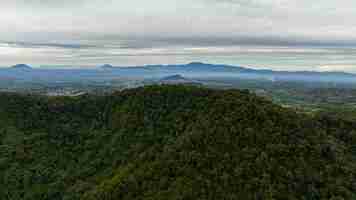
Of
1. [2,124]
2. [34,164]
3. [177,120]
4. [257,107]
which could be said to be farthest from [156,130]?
[2,124]

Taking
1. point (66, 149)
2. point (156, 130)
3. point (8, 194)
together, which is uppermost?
point (156, 130)

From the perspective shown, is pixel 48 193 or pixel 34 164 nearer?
A: pixel 48 193

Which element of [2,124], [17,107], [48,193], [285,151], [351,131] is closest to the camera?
[285,151]

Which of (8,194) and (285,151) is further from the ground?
(285,151)

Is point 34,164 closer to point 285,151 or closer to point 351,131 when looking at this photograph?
point 285,151

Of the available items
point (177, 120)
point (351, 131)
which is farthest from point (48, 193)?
point (351, 131)

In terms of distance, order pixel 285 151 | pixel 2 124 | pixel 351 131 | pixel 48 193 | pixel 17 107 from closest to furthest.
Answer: pixel 285 151, pixel 48 193, pixel 351 131, pixel 2 124, pixel 17 107

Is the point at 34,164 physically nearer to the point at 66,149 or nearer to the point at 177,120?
the point at 66,149
